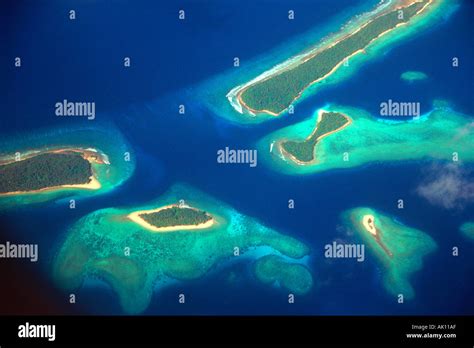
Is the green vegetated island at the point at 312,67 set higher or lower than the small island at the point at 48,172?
higher

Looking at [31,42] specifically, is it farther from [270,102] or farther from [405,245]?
[405,245]

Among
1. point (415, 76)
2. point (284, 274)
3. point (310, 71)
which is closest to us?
point (284, 274)

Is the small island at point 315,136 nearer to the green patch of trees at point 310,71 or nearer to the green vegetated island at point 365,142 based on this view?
the green vegetated island at point 365,142

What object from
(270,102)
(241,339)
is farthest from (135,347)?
(270,102)

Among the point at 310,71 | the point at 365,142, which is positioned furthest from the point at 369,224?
the point at 310,71

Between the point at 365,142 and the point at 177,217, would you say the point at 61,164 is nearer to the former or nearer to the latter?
the point at 177,217

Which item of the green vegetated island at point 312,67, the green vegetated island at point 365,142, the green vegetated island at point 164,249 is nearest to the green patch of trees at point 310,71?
the green vegetated island at point 312,67

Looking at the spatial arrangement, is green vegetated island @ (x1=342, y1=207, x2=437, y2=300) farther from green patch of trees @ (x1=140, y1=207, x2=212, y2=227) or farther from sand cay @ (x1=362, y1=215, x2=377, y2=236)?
green patch of trees @ (x1=140, y1=207, x2=212, y2=227)
